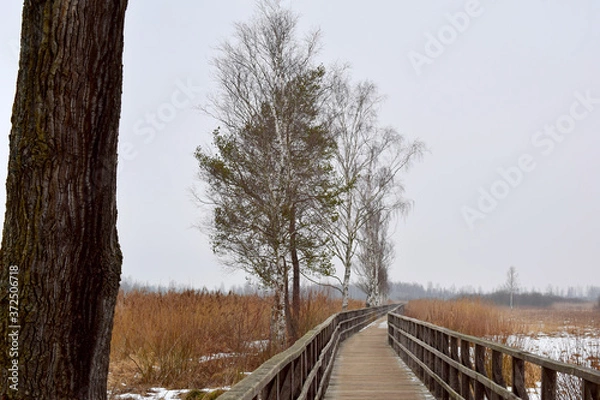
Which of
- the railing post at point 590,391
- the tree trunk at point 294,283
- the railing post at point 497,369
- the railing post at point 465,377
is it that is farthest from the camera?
the tree trunk at point 294,283

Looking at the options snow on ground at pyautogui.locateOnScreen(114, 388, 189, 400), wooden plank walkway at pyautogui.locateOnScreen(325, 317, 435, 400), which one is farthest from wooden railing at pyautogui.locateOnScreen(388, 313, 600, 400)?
snow on ground at pyautogui.locateOnScreen(114, 388, 189, 400)

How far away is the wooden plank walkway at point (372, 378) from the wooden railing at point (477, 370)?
274 mm

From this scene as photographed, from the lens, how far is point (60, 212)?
12.4 feet

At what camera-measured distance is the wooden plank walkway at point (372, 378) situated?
975 cm

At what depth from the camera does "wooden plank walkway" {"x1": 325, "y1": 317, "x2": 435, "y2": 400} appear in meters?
9.75

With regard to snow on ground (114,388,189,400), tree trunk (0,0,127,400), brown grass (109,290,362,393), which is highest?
tree trunk (0,0,127,400)

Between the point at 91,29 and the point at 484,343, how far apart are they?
16.2ft

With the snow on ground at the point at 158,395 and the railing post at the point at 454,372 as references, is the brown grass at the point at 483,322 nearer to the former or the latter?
the railing post at the point at 454,372

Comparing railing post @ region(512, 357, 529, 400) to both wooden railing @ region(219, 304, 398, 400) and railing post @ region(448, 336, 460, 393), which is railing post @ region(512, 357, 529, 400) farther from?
railing post @ region(448, 336, 460, 393)

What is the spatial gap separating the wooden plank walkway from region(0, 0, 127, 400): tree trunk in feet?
20.5

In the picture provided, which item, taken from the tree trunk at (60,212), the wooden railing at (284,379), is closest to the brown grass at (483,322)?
the wooden railing at (284,379)

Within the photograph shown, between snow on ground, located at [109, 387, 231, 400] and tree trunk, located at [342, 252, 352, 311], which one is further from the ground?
tree trunk, located at [342, 252, 352, 311]

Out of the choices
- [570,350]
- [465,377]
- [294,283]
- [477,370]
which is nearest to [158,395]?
[465,377]

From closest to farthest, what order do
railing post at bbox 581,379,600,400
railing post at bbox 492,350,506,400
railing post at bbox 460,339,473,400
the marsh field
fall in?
railing post at bbox 581,379,600,400 < railing post at bbox 492,350,506,400 < railing post at bbox 460,339,473,400 < the marsh field
